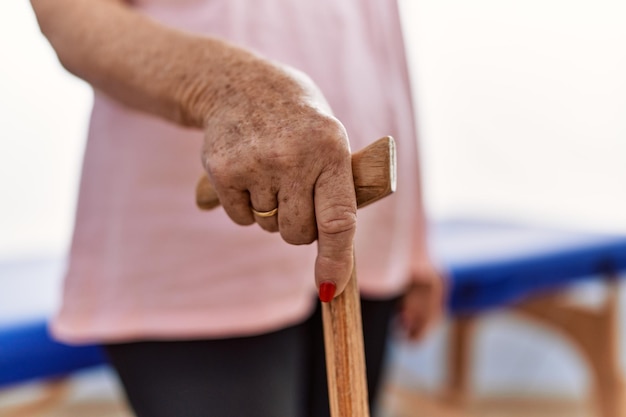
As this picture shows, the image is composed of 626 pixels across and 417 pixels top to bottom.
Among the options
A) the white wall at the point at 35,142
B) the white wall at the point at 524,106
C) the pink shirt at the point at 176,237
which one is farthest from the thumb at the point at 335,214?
the white wall at the point at 524,106

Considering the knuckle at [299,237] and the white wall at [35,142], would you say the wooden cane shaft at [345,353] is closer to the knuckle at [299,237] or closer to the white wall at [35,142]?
the knuckle at [299,237]

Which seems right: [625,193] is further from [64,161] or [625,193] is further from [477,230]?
[64,161]

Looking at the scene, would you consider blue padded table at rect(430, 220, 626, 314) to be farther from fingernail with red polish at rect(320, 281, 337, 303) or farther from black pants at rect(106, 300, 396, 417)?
fingernail with red polish at rect(320, 281, 337, 303)

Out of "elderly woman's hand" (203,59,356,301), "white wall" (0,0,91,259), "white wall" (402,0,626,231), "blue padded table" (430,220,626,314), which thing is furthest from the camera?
"white wall" (402,0,626,231)

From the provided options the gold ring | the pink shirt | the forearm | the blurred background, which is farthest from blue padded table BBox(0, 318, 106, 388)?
the gold ring

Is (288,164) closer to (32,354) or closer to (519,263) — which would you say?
(32,354)

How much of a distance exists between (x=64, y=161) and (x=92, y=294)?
134cm

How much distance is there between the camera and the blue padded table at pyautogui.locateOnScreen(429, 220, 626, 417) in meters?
1.44

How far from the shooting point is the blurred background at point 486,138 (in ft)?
5.62

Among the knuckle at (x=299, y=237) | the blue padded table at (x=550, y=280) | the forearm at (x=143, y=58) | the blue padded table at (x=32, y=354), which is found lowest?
the blue padded table at (x=550, y=280)

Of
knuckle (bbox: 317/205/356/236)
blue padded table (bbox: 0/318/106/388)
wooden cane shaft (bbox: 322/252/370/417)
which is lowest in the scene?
blue padded table (bbox: 0/318/106/388)

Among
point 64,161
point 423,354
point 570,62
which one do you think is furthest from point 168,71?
point 423,354

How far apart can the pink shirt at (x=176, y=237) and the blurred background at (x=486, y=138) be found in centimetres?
70

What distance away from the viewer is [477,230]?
1.89m
